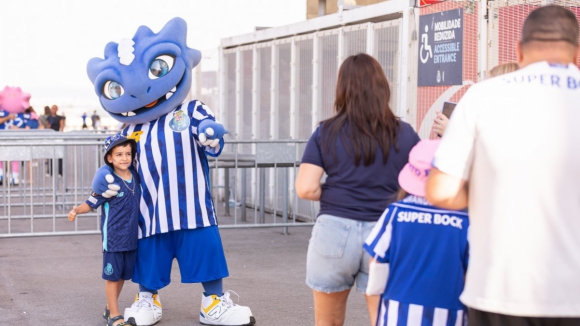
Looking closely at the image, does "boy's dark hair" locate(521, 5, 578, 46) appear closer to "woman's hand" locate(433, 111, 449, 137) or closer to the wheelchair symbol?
"woman's hand" locate(433, 111, 449, 137)

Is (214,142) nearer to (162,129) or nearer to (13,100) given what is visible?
(162,129)

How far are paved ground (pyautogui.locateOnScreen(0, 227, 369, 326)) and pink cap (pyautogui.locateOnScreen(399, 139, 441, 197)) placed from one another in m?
3.11

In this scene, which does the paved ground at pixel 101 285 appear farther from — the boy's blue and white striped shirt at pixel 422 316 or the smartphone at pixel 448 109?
the boy's blue and white striped shirt at pixel 422 316

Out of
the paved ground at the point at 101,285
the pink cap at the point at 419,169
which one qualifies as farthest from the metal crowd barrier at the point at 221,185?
the pink cap at the point at 419,169

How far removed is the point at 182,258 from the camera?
6383 millimetres

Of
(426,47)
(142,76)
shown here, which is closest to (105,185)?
(142,76)

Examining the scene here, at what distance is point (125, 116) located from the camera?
6.51m

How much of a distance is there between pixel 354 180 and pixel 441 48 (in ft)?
16.4

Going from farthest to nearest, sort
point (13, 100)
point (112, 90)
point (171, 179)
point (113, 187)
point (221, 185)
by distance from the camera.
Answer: point (13, 100) → point (221, 185) → point (112, 90) → point (171, 179) → point (113, 187)

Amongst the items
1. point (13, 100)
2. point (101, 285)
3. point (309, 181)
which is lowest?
point (101, 285)

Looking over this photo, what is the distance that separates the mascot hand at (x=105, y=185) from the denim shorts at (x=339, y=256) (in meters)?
2.27

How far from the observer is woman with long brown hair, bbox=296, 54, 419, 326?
423 centimetres

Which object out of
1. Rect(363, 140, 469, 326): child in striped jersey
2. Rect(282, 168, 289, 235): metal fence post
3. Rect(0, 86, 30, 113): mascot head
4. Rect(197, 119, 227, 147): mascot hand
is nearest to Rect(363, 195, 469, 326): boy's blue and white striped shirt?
Rect(363, 140, 469, 326): child in striped jersey

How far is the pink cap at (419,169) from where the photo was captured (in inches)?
138
